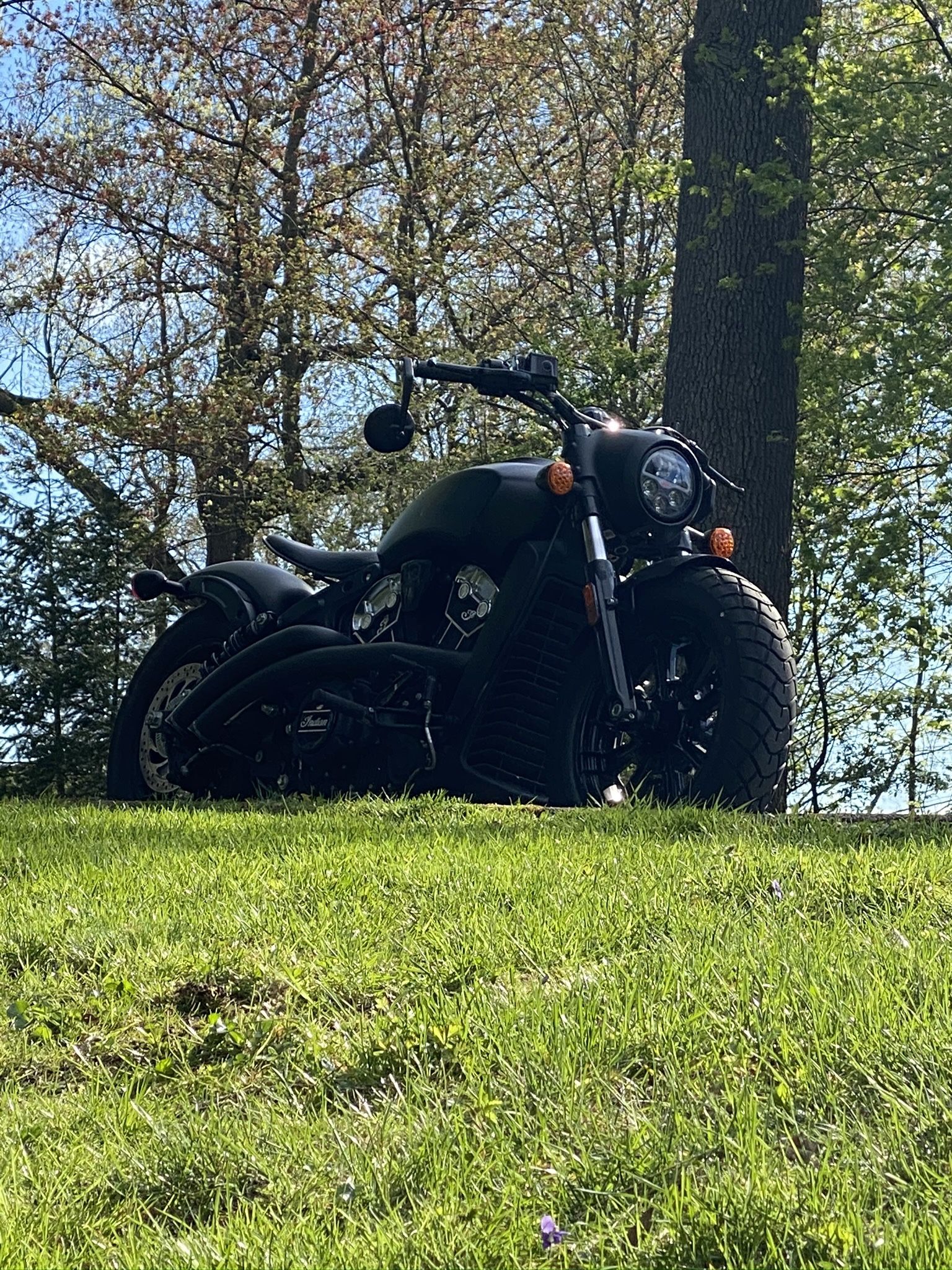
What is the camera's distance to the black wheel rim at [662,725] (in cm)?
571

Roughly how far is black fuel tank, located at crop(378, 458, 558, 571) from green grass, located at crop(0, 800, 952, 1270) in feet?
7.05

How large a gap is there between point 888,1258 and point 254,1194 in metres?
0.91

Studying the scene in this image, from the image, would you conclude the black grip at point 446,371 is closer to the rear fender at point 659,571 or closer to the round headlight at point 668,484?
the round headlight at point 668,484

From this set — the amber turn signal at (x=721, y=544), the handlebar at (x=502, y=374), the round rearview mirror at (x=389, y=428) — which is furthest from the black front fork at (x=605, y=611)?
the round rearview mirror at (x=389, y=428)

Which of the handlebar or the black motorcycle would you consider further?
the handlebar

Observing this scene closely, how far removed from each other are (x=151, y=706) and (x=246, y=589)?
Result: 2.96 feet

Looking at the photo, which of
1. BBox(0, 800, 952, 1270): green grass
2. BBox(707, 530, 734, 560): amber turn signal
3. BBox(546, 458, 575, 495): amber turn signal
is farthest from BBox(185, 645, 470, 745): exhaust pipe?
BBox(0, 800, 952, 1270): green grass

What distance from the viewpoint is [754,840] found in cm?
436

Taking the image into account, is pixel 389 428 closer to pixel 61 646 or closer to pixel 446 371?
pixel 446 371

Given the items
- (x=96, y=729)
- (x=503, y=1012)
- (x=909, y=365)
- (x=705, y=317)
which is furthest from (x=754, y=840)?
(x=96, y=729)

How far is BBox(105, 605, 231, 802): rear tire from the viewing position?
310 inches

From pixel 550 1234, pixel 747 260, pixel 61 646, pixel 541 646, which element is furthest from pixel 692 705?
pixel 61 646

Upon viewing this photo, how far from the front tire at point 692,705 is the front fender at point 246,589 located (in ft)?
6.32

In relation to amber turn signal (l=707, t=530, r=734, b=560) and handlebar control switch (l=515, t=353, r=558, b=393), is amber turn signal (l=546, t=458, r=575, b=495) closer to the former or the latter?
handlebar control switch (l=515, t=353, r=558, b=393)
